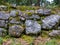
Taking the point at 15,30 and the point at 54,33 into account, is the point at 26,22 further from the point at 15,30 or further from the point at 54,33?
the point at 54,33

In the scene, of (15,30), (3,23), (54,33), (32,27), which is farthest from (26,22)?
(54,33)

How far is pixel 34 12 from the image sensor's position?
26.5ft

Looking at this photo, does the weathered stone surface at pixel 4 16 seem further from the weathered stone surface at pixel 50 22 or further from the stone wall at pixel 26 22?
the weathered stone surface at pixel 50 22

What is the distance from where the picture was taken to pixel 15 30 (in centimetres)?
703

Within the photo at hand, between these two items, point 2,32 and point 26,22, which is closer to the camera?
point 2,32

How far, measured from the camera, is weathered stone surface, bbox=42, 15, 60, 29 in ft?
24.2

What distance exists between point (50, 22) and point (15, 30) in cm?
155

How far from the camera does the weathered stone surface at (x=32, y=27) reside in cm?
705

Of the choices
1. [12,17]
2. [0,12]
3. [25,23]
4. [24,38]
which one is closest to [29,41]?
[24,38]

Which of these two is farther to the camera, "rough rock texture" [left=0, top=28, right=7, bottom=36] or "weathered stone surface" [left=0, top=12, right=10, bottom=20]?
"weathered stone surface" [left=0, top=12, right=10, bottom=20]

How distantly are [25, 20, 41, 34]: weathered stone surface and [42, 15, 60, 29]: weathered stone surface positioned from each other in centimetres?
29

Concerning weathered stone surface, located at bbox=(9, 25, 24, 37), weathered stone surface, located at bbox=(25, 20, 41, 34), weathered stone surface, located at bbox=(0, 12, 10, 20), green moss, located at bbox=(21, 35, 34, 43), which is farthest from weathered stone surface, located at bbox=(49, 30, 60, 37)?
weathered stone surface, located at bbox=(0, 12, 10, 20)

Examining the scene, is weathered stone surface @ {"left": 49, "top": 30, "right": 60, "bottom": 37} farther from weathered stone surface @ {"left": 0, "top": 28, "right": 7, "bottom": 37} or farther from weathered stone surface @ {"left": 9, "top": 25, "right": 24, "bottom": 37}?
weathered stone surface @ {"left": 0, "top": 28, "right": 7, "bottom": 37}

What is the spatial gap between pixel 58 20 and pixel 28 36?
A: 1.56 m
